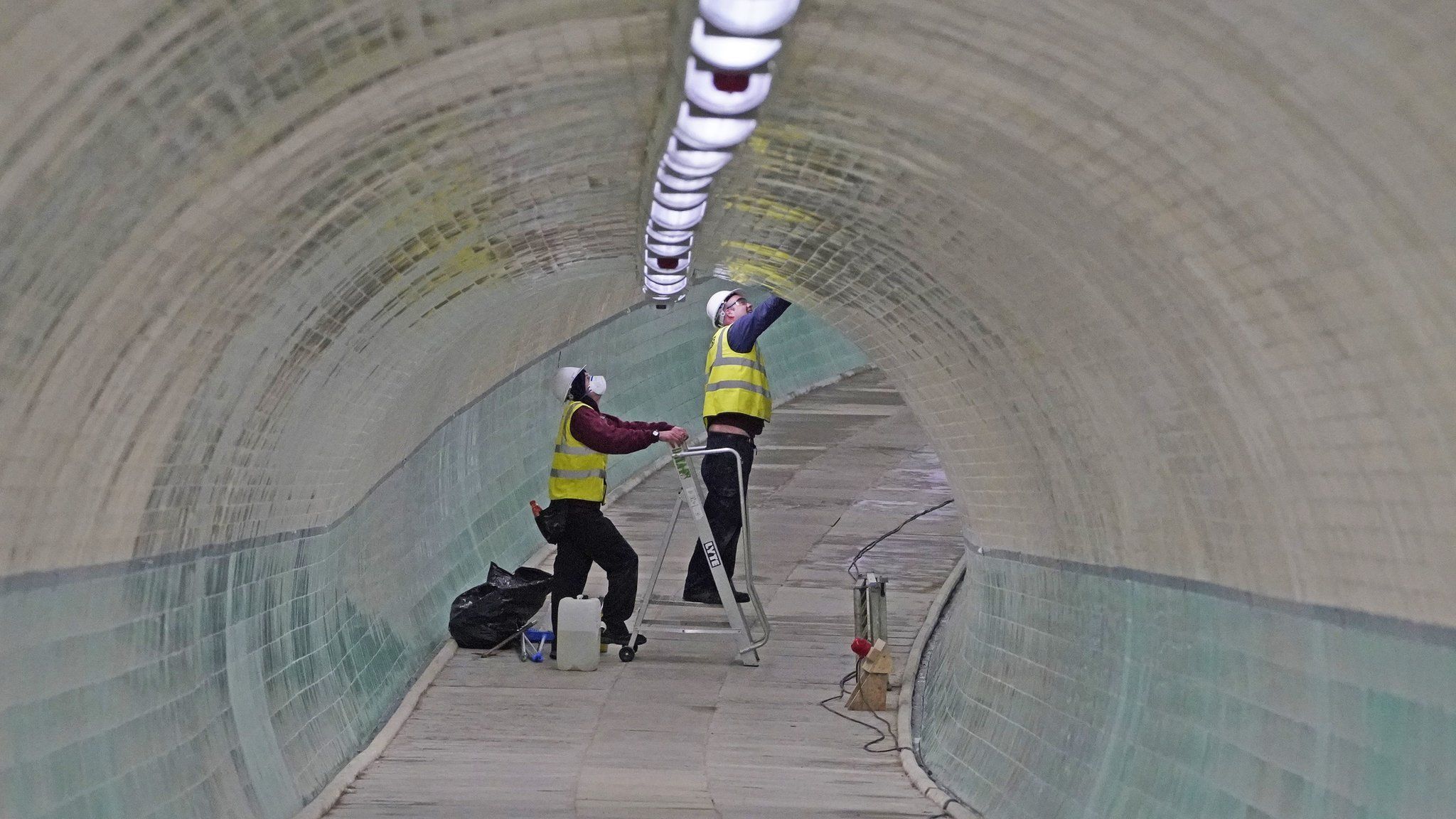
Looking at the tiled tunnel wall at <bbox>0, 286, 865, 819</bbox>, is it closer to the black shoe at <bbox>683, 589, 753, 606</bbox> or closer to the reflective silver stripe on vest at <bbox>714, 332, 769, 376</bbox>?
the black shoe at <bbox>683, 589, 753, 606</bbox>

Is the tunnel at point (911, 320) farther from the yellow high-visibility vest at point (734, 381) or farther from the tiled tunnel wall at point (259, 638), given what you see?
the yellow high-visibility vest at point (734, 381)

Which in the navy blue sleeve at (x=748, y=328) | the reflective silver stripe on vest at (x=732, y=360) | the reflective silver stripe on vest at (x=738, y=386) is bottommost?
the reflective silver stripe on vest at (x=738, y=386)

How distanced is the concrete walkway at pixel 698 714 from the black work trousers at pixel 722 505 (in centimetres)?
48

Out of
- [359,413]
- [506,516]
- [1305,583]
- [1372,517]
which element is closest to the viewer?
[1372,517]

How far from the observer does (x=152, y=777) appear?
5.98 meters

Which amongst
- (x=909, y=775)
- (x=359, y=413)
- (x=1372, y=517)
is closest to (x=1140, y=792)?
(x=1372, y=517)

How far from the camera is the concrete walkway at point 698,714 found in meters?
7.75

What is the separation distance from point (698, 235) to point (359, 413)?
2.11 m

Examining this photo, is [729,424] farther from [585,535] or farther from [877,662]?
[877,662]

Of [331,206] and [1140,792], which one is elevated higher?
[331,206]

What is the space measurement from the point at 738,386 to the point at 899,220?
Answer: 170 inches

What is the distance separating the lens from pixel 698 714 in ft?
31.2

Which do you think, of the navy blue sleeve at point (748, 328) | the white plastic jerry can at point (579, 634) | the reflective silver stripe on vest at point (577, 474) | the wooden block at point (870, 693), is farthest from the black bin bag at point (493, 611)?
the wooden block at point (870, 693)

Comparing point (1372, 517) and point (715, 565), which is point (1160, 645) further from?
point (715, 565)
